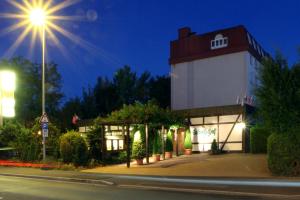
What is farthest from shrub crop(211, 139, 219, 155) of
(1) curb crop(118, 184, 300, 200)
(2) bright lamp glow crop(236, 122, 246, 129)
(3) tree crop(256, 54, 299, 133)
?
(1) curb crop(118, 184, 300, 200)

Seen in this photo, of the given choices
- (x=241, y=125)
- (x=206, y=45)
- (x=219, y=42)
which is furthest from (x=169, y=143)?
(x=206, y=45)

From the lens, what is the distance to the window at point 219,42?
4556 cm

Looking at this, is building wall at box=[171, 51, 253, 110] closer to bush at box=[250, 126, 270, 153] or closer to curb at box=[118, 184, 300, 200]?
bush at box=[250, 126, 270, 153]

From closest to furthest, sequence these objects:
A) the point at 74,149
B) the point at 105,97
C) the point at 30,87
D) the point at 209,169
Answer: the point at 209,169
the point at 74,149
the point at 30,87
the point at 105,97

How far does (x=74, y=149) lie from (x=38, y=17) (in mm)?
8277

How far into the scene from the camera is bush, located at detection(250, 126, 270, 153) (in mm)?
29688

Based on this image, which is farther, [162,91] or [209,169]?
[162,91]

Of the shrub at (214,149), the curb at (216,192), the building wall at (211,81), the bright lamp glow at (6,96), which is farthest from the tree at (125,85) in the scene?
the curb at (216,192)

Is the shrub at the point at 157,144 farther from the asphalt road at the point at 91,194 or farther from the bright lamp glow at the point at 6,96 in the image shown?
the asphalt road at the point at 91,194

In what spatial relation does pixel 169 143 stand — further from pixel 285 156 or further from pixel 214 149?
pixel 285 156

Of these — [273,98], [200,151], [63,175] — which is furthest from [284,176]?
[200,151]

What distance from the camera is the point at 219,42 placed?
46.1 metres

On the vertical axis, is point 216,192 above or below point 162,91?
below

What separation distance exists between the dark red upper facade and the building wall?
20.6 inches
